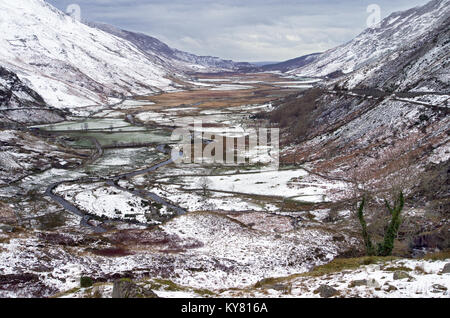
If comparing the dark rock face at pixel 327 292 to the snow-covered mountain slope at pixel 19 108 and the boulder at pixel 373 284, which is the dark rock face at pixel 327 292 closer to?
the boulder at pixel 373 284

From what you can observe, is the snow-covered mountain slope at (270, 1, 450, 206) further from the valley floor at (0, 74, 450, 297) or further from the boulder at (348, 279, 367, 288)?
the boulder at (348, 279, 367, 288)

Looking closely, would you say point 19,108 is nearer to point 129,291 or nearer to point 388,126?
point 388,126

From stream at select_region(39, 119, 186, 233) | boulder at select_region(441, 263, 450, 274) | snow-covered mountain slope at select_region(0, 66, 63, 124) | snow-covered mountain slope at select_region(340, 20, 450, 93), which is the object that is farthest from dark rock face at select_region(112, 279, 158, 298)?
snow-covered mountain slope at select_region(0, 66, 63, 124)

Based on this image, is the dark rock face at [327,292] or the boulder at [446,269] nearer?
the dark rock face at [327,292]

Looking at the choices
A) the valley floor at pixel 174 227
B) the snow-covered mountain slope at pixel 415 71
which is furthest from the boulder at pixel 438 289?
the snow-covered mountain slope at pixel 415 71

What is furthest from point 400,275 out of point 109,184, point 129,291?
point 109,184
